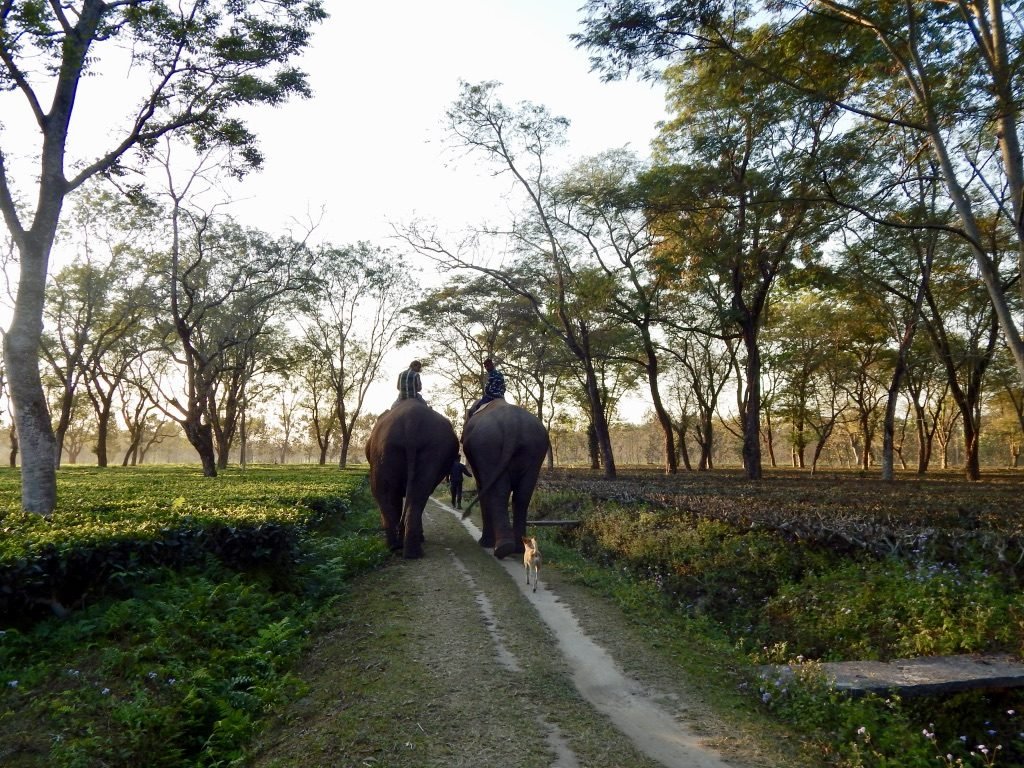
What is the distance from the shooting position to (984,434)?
50312 mm

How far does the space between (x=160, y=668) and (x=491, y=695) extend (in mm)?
2408

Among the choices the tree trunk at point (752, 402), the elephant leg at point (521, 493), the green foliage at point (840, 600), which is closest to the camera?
the green foliage at point (840, 600)

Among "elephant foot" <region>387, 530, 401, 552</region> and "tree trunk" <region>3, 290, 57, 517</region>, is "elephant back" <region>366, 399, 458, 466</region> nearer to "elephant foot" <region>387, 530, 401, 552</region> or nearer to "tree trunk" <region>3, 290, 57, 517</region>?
"elephant foot" <region>387, 530, 401, 552</region>

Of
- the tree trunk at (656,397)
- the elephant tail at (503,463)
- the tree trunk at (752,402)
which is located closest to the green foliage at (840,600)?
the elephant tail at (503,463)

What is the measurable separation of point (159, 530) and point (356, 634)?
2.40 metres

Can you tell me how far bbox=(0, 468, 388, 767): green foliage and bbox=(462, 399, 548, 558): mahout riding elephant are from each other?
2739 mm

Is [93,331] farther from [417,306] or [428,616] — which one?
[428,616]

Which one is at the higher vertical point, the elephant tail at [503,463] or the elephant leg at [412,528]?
the elephant tail at [503,463]

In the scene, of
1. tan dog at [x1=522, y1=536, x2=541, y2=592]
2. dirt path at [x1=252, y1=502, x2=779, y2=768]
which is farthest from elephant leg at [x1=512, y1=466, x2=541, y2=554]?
dirt path at [x1=252, y1=502, x2=779, y2=768]

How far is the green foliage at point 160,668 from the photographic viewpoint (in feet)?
13.0

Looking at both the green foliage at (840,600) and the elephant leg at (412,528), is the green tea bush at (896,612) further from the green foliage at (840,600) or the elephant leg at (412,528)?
the elephant leg at (412,528)

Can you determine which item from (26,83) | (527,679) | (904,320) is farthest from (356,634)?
(904,320)

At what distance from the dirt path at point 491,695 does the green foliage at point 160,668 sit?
0.37 m

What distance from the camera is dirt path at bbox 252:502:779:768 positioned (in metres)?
3.76
